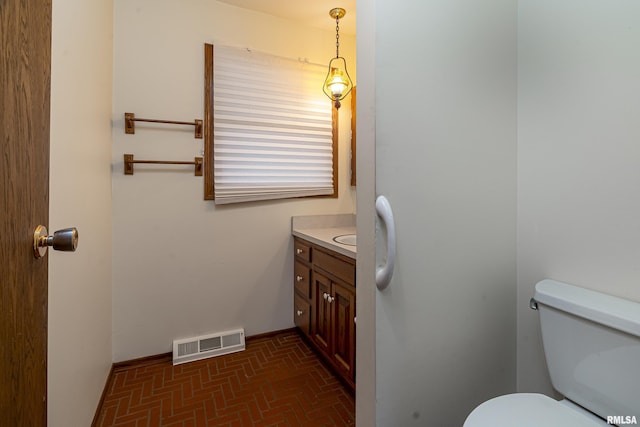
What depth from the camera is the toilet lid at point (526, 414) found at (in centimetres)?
91

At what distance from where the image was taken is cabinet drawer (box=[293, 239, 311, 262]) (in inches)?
88.8

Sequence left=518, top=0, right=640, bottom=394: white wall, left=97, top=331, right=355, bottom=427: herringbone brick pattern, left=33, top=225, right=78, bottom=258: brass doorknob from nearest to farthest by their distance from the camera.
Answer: left=33, top=225, right=78, bottom=258: brass doorknob, left=518, top=0, right=640, bottom=394: white wall, left=97, top=331, right=355, bottom=427: herringbone brick pattern

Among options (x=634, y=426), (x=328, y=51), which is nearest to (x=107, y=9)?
(x=328, y=51)

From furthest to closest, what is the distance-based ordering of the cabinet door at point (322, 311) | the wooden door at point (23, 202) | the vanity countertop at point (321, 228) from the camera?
the vanity countertop at point (321, 228)
the cabinet door at point (322, 311)
the wooden door at point (23, 202)

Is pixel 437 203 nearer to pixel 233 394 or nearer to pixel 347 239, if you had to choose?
pixel 347 239

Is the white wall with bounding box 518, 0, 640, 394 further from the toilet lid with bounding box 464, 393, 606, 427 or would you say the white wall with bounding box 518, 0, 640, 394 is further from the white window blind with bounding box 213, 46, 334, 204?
the white window blind with bounding box 213, 46, 334, 204

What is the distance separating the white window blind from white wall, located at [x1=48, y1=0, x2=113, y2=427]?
0.69 meters

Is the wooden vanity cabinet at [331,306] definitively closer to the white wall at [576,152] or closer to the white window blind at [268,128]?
the white window blind at [268,128]

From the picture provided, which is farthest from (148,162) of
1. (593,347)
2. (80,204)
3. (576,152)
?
(593,347)

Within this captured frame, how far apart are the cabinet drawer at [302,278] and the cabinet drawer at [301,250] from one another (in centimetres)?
6

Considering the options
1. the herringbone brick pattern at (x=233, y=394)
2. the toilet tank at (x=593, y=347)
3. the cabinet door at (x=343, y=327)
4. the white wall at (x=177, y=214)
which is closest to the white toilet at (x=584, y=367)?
the toilet tank at (x=593, y=347)

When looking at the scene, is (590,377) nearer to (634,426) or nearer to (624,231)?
(634,426)

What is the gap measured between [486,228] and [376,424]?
86 cm

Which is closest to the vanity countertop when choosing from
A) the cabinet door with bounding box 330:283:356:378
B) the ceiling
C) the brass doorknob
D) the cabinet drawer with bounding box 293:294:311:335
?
the cabinet door with bounding box 330:283:356:378
